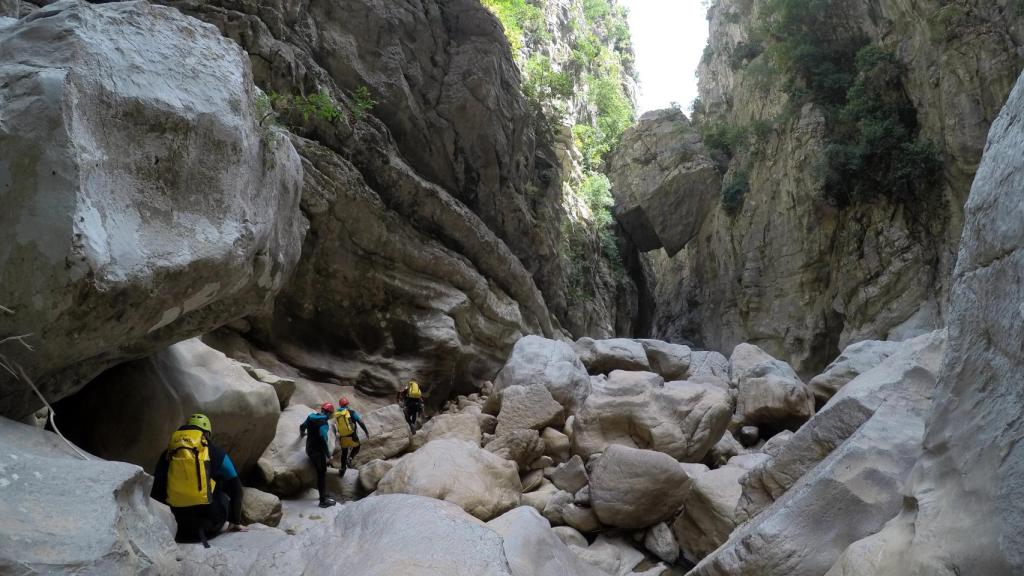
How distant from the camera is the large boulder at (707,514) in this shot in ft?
20.5

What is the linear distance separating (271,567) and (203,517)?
1.30 m

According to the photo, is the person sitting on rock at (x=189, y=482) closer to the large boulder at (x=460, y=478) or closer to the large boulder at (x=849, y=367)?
the large boulder at (x=460, y=478)

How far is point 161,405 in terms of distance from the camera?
5863mm

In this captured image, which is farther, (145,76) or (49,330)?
(145,76)

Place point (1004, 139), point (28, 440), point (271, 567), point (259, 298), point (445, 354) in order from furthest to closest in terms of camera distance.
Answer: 1. point (445, 354)
2. point (259, 298)
3. point (271, 567)
4. point (28, 440)
5. point (1004, 139)

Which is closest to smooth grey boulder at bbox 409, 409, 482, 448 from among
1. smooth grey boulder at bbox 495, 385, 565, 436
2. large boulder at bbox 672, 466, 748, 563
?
smooth grey boulder at bbox 495, 385, 565, 436

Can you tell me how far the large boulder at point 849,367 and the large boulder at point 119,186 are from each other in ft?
33.6

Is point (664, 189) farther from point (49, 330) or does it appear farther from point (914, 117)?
point (49, 330)

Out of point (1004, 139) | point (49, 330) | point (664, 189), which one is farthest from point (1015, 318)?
point (664, 189)

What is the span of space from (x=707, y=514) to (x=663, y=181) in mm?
23584

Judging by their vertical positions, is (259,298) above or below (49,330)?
below

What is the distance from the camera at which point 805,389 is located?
11453 millimetres

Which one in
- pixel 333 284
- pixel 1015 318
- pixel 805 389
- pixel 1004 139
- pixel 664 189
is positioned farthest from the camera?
pixel 664 189

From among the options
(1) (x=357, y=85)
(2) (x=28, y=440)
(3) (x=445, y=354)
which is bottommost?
(3) (x=445, y=354)
